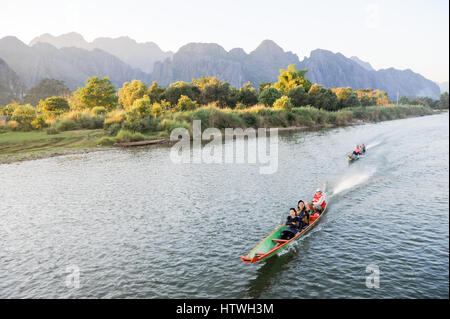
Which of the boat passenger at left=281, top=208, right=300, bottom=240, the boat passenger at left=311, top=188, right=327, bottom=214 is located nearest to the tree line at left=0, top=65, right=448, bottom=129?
the boat passenger at left=311, top=188, right=327, bottom=214

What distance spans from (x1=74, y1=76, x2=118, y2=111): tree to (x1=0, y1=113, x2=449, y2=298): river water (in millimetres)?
46087

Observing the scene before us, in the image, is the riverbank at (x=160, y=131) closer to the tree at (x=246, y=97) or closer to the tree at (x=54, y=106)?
the tree at (x=246, y=97)

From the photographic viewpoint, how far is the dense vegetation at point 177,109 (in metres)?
55.0

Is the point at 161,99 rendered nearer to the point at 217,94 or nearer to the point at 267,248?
the point at 217,94

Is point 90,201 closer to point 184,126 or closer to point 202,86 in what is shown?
point 184,126

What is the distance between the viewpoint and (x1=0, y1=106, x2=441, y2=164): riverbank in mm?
44062

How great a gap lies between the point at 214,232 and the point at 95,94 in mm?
69628

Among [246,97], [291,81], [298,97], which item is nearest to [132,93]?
[246,97]

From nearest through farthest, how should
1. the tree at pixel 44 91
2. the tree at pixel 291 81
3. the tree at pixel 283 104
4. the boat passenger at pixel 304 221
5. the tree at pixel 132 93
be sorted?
the boat passenger at pixel 304 221
the tree at pixel 132 93
the tree at pixel 283 104
the tree at pixel 291 81
the tree at pixel 44 91

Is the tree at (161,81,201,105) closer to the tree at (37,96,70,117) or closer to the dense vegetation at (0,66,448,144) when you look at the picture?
the dense vegetation at (0,66,448,144)

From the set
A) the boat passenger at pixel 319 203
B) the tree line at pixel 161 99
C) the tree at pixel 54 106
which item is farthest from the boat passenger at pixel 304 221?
the tree at pixel 54 106

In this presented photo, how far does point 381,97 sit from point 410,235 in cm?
17130

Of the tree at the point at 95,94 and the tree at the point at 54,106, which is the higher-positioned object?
the tree at the point at 95,94
